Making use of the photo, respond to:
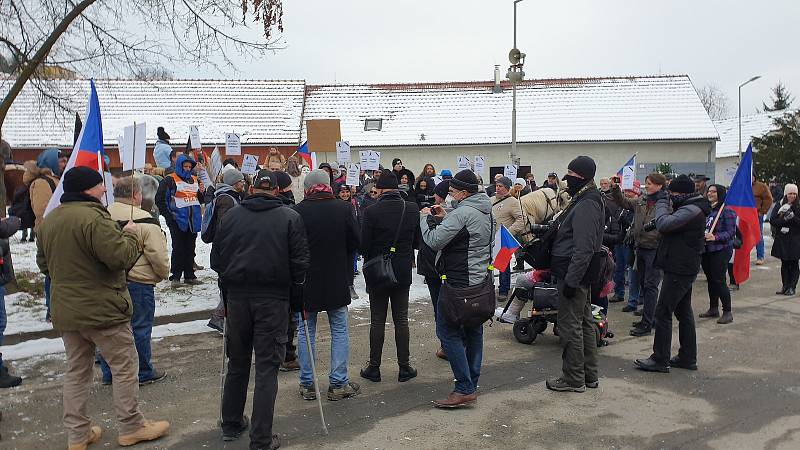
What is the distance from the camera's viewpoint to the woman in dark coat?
10.8 metres

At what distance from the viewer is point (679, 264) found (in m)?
6.59

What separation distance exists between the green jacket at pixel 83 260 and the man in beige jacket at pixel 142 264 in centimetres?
89

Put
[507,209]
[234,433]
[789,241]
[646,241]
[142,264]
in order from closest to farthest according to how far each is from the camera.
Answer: [234,433]
[142,264]
[646,241]
[507,209]
[789,241]

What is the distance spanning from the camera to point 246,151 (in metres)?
31.1

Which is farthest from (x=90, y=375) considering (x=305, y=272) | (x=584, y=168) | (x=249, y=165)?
(x=249, y=165)

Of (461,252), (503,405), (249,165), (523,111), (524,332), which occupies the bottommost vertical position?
(503,405)

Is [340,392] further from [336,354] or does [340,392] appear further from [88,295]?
[88,295]

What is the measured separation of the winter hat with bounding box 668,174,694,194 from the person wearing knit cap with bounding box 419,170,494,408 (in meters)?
2.38

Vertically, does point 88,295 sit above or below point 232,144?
below

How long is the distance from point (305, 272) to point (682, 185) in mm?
4161

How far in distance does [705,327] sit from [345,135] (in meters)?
25.5

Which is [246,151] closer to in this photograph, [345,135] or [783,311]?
[345,135]

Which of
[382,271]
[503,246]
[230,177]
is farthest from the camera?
[503,246]

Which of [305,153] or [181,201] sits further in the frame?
[305,153]
